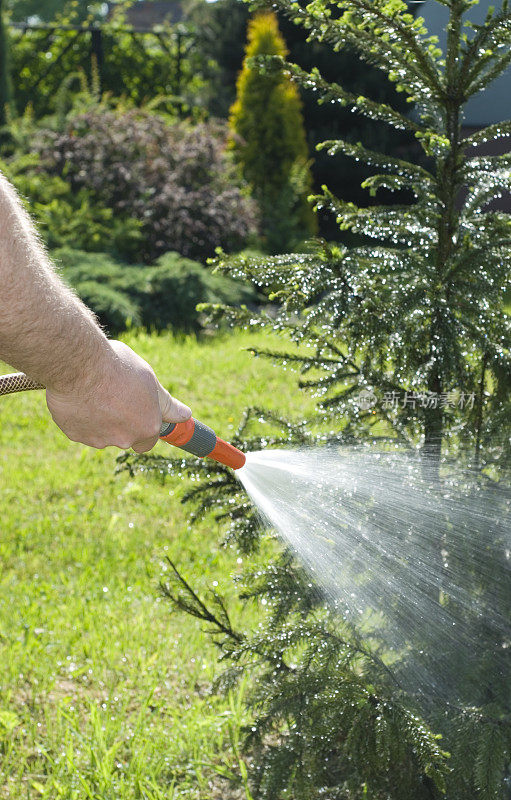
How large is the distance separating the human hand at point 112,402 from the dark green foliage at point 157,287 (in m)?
5.34

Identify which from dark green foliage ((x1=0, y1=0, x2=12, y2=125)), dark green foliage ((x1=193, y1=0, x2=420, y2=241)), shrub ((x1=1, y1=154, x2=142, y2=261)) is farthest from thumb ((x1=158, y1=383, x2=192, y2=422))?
dark green foliage ((x1=0, y1=0, x2=12, y2=125))

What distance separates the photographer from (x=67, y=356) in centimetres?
160

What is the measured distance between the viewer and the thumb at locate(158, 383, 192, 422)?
5.95 feet

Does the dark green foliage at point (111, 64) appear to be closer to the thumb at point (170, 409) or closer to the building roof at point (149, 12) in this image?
the thumb at point (170, 409)

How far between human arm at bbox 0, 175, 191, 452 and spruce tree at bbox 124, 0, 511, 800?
459 mm

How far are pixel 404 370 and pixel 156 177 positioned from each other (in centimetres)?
712

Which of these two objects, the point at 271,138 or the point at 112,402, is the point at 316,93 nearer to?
the point at 271,138

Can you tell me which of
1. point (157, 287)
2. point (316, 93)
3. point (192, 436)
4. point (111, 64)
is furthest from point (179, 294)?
point (111, 64)

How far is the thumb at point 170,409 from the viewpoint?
71.4 inches

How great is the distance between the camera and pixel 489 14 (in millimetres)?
1947

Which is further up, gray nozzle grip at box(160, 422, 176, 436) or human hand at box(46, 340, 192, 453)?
human hand at box(46, 340, 192, 453)

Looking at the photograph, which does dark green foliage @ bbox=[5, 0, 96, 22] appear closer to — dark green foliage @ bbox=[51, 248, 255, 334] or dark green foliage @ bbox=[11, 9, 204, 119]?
dark green foliage @ bbox=[11, 9, 204, 119]

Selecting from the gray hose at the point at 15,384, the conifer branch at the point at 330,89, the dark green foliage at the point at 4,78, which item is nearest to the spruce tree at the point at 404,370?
the conifer branch at the point at 330,89

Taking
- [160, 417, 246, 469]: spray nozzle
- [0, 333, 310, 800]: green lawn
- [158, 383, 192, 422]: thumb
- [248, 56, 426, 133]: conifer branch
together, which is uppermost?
[248, 56, 426, 133]: conifer branch
